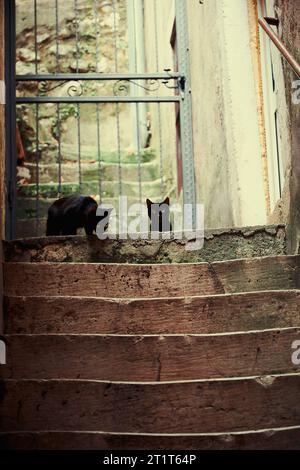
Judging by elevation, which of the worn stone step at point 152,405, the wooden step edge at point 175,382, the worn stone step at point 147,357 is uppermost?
the worn stone step at point 147,357

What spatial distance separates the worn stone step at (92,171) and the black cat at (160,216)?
311 centimetres

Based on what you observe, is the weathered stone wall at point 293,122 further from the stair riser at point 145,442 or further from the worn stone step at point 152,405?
the stair riser at point 145,442

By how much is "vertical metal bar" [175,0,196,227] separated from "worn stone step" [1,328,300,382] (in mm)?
2847

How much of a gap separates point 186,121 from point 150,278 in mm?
2491

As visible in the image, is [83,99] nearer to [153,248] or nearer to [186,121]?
[186,121]

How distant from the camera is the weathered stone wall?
355 cm

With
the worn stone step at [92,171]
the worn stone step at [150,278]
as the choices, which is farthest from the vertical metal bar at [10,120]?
the worn stone step at [92,171]

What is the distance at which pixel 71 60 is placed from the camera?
11336 millimetres

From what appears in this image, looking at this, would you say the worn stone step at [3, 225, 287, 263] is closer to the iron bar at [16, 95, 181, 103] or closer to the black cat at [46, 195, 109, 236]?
the black cat at [46, 195, 109, 236]

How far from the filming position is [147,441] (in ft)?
7.77

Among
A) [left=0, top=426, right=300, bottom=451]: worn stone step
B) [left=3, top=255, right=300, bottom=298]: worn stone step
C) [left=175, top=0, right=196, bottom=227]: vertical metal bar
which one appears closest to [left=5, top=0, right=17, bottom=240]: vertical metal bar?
[left=175, top=0, right=196, bottom=227]: vertical metal bar

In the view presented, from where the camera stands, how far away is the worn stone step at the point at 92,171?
28.0ft

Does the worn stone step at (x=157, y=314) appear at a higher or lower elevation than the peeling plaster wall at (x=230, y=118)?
lower
